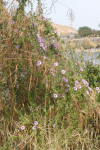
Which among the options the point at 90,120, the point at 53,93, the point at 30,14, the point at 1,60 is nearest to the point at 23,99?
the point at 53,93

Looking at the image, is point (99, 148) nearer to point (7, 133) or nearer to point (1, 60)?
point (7, 133)

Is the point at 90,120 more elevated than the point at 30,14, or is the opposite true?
the point at 30,14

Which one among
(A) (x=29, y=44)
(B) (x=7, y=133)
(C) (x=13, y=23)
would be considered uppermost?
(C) (x=13, y=23)

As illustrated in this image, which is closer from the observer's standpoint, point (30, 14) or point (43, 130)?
point (43, 130)

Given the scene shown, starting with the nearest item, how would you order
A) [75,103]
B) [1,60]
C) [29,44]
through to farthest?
[1,60] → [29,44] → [75,103]

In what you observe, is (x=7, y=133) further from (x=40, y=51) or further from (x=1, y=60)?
(x=40, y=51)

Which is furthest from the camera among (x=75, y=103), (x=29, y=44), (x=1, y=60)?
(x=75, y=103)
